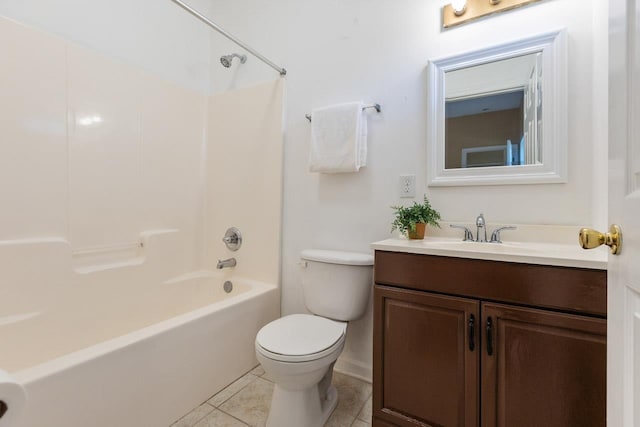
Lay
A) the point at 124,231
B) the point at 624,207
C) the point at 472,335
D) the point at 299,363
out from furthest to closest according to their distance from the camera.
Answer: the point at 124,231
the point at 299,363
the point at 472,335
the point at 624,207

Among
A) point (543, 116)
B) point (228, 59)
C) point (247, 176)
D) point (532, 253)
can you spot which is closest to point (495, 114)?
point (543, 116)

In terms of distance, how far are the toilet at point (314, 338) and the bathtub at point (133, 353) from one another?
1.20ft

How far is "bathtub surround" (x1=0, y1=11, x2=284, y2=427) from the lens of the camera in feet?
4.02

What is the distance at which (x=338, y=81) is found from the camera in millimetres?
1805

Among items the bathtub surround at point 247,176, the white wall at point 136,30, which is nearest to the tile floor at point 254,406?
the bathtub surround at point 247,176

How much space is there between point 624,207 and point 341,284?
3.81 ft

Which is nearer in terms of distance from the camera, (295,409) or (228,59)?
(295,409)

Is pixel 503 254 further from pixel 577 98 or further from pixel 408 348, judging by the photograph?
pixel 577 98

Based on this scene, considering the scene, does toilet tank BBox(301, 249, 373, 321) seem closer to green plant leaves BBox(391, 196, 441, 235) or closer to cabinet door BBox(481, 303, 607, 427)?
green plant leaves BBox(391, 196, 441, 235)

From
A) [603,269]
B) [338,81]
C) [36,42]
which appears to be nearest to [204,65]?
[36,42]

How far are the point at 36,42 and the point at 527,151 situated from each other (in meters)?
2.47

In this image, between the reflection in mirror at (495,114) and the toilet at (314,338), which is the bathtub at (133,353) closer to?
the toilet at (314,338)

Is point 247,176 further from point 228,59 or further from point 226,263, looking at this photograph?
point 228,59

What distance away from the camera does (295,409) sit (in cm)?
126
